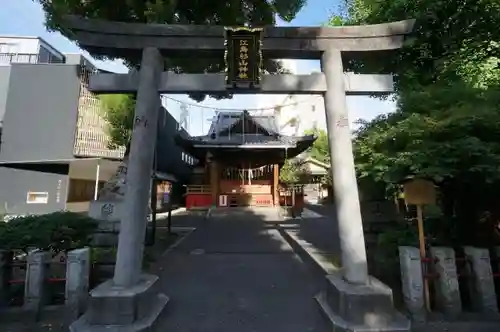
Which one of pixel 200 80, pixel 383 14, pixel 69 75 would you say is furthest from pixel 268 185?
pixel 200 80

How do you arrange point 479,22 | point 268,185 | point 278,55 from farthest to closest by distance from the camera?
point 268,185
point 479,22
point 278,55

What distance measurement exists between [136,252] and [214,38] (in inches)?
143

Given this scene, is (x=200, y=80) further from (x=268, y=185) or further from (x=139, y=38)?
(x=268, y=185)

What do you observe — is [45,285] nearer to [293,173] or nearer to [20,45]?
[293,173]

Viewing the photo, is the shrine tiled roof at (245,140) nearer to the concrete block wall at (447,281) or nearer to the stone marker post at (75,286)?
the stone marker post at (75,286)

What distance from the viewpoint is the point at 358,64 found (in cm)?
851

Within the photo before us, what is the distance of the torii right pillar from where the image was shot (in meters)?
4.11

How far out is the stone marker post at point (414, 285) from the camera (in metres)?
4.65

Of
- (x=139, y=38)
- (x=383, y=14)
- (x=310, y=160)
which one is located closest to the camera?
(x=139, y=38)

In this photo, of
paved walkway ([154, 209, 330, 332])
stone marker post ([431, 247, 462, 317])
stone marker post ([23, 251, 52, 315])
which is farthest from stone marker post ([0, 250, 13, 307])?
stone marker post ([431, 247, 462, 317])

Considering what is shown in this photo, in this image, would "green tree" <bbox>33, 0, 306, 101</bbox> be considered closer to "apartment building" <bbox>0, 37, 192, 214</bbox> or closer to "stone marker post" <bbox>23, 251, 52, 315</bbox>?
"stone marker post" <bbox>23, 251, 52, 315</bbox>

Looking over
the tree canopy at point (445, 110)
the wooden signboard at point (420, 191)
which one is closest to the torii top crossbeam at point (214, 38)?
the tree canopy at point (445, 110)

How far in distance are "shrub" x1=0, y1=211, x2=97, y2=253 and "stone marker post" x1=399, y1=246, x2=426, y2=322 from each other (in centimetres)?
577

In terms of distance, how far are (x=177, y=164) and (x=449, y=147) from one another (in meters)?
26.7
